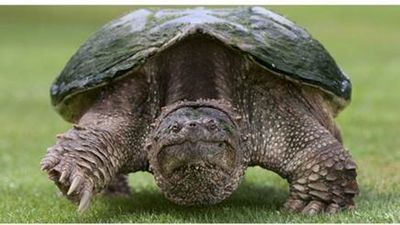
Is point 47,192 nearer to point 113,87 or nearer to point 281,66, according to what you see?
point 113,87

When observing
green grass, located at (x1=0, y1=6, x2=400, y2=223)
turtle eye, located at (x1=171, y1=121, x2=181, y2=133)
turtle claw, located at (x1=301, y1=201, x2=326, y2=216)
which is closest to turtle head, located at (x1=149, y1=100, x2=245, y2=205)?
turtle eye, located at (x1=171, y1=121, x2=181, y2=133)

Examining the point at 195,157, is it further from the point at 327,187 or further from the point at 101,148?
the point at 327,187

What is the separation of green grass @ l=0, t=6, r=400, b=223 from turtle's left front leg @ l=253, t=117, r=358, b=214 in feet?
0.45

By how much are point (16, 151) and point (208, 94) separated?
4099mm

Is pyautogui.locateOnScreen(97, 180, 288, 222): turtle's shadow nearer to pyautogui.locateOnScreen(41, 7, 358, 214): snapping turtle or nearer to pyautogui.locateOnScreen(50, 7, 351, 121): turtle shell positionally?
pyautogui.locateOnScreen(41, 7, 358, 214): snapping turtle

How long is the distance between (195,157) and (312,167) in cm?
78

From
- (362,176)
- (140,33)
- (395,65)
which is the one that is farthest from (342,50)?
(140,33)

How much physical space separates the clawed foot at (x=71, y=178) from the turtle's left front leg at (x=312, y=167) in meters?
0.96

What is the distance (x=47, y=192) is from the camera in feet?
18.7

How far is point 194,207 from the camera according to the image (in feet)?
14.9

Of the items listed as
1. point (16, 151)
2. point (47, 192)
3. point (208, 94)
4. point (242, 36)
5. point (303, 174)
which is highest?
point (242, 36)

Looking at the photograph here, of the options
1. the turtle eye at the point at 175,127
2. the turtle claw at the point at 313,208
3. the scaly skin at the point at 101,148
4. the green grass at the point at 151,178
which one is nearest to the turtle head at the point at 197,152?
the turtle eye at the point at 175,127

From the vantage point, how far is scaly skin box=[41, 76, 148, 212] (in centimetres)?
420

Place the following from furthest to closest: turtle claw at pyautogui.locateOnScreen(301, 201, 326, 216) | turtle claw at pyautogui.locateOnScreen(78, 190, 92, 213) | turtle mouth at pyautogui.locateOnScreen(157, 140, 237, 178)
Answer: turtle claw at pyautogui.locateOnScreen(301, 201, 326, 216) → turtle claw at pyautogui.locateOnScreen(78, 190, 92, 213) → turtle mouth at pyautogui.locateOnScreen(157, 140, 237, 178)
